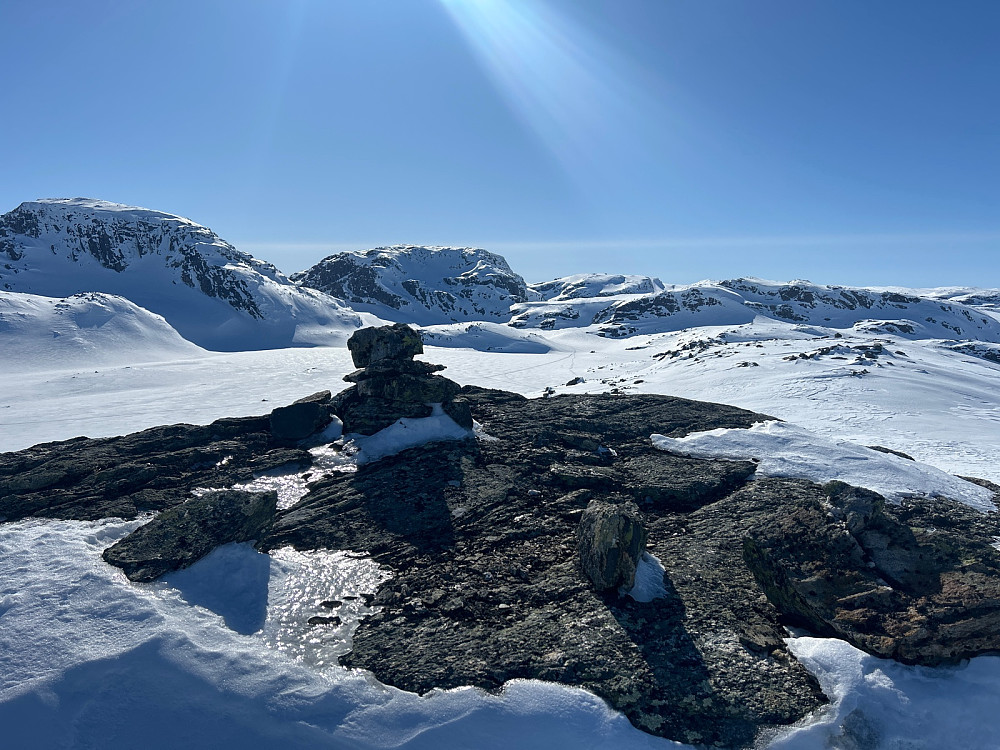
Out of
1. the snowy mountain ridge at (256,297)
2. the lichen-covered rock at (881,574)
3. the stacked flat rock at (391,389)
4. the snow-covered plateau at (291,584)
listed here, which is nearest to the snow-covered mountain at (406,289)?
the snowy mountain ridge at (256,297)

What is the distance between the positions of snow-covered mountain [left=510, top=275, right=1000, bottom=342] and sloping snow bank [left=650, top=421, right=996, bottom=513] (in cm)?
9689

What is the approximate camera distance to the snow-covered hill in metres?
48.8

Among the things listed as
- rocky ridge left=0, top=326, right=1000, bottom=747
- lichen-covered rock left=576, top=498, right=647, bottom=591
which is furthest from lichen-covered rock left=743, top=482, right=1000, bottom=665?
lichen-covered rock left=576, top=498, right=647, bottom=591

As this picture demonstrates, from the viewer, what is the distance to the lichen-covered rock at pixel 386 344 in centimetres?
2069

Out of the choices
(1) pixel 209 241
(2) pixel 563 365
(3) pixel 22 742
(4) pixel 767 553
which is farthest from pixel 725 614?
(1) pixel 209 241

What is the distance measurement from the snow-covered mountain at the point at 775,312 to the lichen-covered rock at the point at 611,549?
104756 mm

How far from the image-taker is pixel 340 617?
10.2 m

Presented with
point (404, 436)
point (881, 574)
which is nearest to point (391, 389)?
point (404, 436)

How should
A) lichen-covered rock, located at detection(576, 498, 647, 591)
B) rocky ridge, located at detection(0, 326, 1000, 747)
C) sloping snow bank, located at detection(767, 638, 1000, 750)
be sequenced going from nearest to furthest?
1. sloping snow bank, located at detection(767, 638, 1000, 750)
2. rocky ridge, located at detection(0, 326, 1000, 747)
3. lichen-covered rock, located at detection(576, 498, 647, 591)

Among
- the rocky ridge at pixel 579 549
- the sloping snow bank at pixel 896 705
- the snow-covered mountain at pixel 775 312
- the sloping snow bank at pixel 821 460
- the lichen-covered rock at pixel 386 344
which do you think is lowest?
the sloping snow bank at pixel 896 705

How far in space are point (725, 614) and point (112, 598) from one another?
12160 millimetres

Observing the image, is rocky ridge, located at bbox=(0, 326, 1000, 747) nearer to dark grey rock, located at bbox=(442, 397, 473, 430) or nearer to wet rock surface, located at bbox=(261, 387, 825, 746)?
wet rock surface, located at bbox=(261, 387, 825, 746)

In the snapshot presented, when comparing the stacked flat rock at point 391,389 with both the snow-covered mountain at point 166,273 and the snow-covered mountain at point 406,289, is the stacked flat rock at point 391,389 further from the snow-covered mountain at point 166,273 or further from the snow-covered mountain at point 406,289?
the snow-covered mountain at point 406,289

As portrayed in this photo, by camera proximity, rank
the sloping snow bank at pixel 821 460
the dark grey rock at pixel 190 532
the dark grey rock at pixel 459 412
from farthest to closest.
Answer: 1. the dark grey rock at pixel 459 412
2. the sloping snow bank at pixel 821 460
3. the dark grey rock at pixel 190 532
